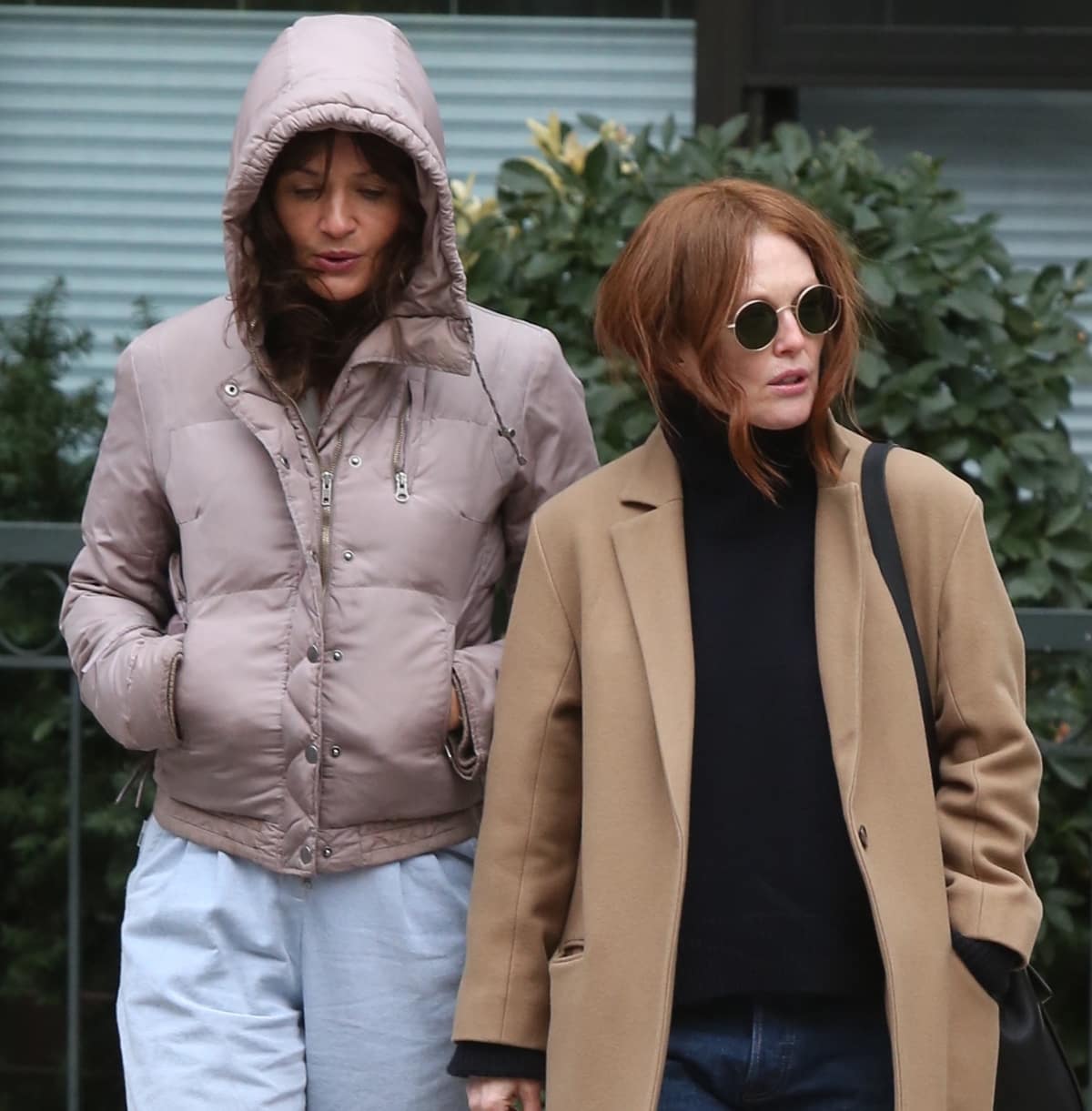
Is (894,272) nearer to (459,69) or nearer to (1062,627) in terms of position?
(1062,627)

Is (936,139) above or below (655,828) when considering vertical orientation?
above

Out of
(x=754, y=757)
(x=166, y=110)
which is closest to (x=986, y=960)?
(x=754, y=757)

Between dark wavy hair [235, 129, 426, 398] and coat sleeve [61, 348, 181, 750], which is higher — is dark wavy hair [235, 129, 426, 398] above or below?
above

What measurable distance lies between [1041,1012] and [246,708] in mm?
1053

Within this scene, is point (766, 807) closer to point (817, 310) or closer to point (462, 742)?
point (462, 742)

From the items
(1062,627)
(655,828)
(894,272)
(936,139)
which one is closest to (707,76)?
(936,139)

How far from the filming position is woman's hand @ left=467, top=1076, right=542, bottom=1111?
2553mm

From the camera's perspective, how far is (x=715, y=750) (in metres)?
2.42

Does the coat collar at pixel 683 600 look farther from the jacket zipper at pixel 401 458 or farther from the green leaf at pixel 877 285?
the green leaf at pixel 877 285

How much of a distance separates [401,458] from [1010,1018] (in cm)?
104

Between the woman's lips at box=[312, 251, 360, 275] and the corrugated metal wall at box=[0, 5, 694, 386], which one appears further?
the corrugated metal wall at box=[0, 5, 694, 386]

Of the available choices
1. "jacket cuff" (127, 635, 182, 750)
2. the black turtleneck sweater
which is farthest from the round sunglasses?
"jacket cuff" (127, 635, 182, 750)

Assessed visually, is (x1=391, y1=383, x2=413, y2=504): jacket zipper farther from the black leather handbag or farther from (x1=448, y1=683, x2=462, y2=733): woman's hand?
the black leather handbag

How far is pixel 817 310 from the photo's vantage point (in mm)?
2432
